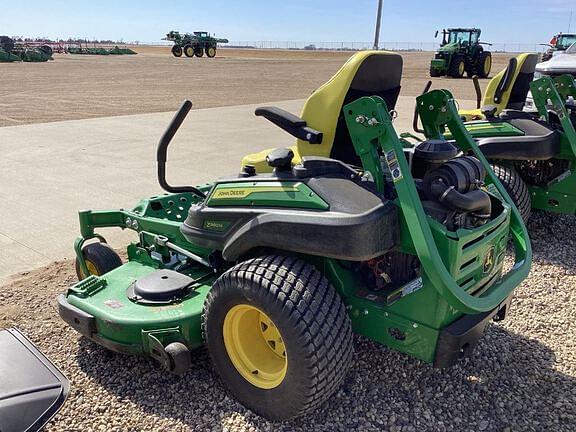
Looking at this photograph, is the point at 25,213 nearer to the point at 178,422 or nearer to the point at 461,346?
the point at 178,422

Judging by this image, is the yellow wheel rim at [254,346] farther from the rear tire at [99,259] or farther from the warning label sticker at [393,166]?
the rear tire at [99,259]

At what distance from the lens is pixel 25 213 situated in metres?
5.45

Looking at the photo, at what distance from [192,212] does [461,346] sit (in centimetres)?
146

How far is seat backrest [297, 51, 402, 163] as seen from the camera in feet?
9.42

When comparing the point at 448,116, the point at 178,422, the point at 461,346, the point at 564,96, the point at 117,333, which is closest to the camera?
the point at 461,346

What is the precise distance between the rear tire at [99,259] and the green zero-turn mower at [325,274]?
0.55m

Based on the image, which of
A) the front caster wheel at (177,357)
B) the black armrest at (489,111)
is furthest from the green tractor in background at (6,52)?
the front caster wheel at (177,357)

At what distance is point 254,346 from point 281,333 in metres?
0.39

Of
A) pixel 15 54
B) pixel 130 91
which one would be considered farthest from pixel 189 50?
pixel 130 91

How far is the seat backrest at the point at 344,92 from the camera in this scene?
2871 mm

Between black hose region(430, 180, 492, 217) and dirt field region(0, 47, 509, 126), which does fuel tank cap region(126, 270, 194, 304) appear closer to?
black hose region(430, 180, 492, 217)

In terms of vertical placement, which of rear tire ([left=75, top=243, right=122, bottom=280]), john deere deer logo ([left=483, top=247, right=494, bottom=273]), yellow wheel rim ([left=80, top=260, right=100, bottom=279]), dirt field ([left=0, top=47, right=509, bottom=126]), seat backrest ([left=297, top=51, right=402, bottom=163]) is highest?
seat backrest ([left=297, top=51, right=402, bottom=163])

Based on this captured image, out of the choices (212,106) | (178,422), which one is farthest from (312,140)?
(212,106)

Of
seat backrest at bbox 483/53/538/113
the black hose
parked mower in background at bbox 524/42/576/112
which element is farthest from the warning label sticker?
parked mower in background at bbox 524/42/576/112
